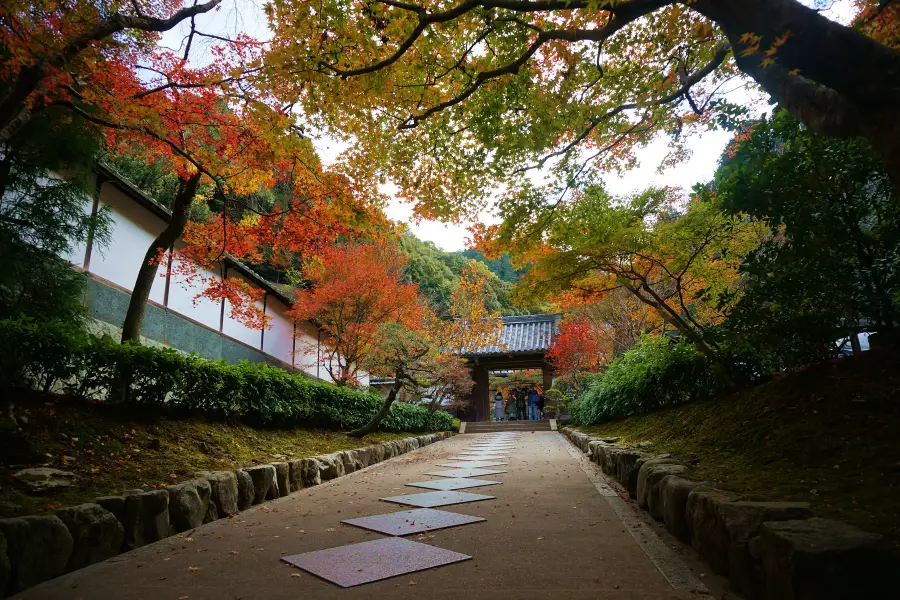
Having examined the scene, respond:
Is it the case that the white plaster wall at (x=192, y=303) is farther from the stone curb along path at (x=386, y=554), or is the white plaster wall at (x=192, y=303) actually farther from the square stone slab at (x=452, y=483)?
the stone curb along path at (x=386, y=554)

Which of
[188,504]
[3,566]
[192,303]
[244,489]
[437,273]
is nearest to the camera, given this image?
[3,566]

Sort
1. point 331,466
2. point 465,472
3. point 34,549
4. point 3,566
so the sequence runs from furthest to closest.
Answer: point 465,472 → point 331,466 → point 34,549 → point 3,566

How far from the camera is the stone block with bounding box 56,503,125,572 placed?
96.3 inches

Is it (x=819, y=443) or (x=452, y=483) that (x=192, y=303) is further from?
(x=819, y=443)

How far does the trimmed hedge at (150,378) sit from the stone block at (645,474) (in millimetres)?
4359

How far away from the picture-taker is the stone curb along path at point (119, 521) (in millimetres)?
2168

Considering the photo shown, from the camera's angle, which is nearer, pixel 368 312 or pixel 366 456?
pixel 366 456

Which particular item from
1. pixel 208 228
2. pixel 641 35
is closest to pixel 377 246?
pixel 208 228

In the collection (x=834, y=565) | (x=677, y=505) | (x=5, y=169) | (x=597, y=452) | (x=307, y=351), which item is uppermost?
(x=5, y=169)

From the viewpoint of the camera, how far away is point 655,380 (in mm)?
7266

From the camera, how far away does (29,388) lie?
4105 millimetres

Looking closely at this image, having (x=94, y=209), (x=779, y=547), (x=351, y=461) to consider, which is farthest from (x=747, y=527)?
(x=94, y=209)

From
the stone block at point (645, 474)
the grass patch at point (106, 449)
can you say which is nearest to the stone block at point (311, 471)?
the grass patch at point (106, 449)

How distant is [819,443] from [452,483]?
3326mm
